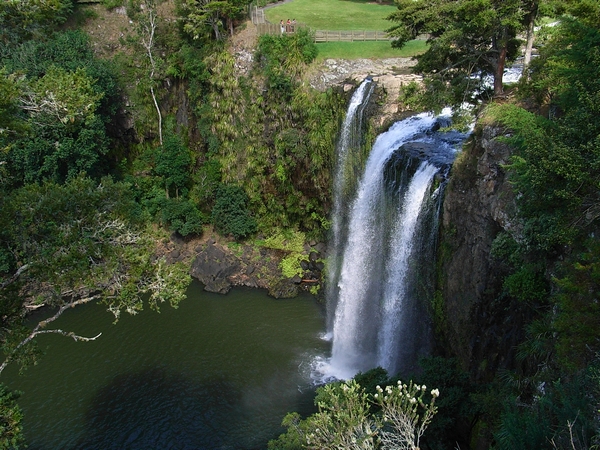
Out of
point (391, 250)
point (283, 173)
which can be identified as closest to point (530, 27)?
point (391, 250)

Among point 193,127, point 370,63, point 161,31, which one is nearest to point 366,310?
point 370,63

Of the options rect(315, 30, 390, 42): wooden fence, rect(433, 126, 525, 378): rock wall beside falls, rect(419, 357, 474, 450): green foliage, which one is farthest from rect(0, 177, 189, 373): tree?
rect(315, 30, 390, 42): wooden fence

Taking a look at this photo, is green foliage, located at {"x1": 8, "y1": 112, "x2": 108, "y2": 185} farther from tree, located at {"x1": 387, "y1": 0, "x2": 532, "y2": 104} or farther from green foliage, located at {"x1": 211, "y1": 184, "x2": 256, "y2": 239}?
tree, located at {"x1": 387, "y1": 0, "x2": 532, "y2": 104}

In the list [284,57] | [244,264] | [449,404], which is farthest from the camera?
[244,264]

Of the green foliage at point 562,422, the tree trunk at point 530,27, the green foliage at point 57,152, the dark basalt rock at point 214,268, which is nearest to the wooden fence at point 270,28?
the green foliage at point 57,152

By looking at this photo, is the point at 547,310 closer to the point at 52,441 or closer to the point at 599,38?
the point at 599,38

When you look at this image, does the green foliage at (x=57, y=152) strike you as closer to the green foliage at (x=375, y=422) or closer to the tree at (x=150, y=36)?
the tree at (x=150, y=36)

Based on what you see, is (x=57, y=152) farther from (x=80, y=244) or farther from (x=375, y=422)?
(x=375, y=422)
